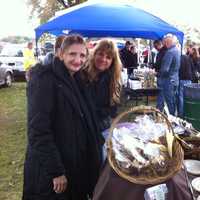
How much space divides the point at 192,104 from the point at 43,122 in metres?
4.45

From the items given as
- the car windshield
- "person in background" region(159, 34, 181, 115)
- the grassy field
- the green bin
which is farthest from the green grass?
the car windshield

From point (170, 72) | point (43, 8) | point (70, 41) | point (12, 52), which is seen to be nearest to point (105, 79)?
point (70, 41)

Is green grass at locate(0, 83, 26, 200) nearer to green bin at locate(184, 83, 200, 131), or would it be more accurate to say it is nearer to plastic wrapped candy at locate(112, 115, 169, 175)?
plastic wrapped candy at locate(112, 115, 169, 175)

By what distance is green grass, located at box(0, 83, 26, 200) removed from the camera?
486 centimetres

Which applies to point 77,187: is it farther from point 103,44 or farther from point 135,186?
point 103,44

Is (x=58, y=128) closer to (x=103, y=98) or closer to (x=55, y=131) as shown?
(x=55, y=131)

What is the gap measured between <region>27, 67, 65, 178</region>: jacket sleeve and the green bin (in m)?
4.29

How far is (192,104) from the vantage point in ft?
21.5

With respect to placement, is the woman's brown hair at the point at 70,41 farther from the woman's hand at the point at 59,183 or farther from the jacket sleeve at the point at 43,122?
the woman's hand at the point at 59,183

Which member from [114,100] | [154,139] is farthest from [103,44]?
[154,139]

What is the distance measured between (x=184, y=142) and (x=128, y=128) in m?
0.49

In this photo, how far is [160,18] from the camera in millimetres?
6363

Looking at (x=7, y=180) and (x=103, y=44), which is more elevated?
(x=103, y=44)

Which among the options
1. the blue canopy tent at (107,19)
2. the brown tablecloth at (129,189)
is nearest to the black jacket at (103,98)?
the brown tablecloth at (129,189)
